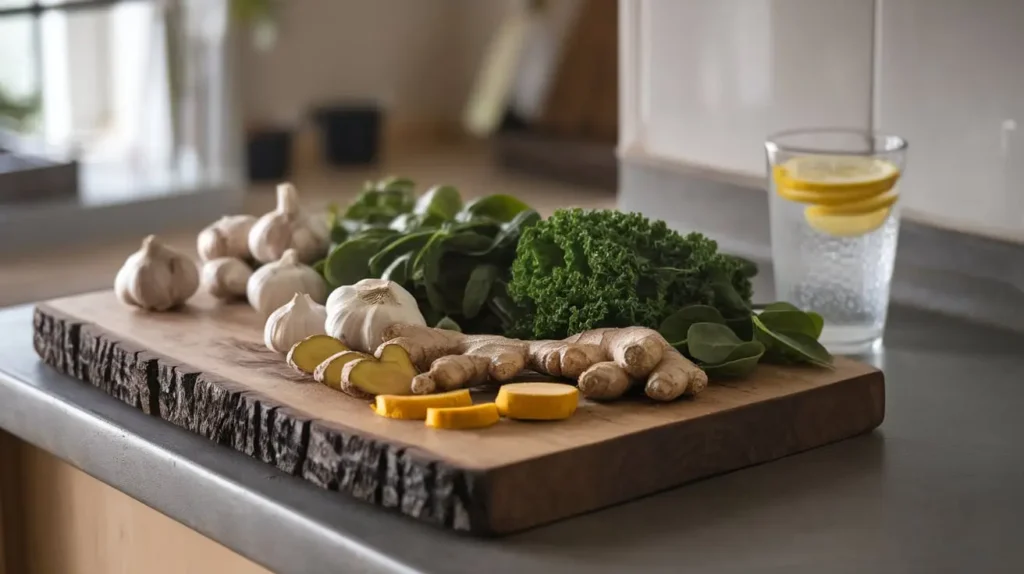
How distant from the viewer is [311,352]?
2.95 feet

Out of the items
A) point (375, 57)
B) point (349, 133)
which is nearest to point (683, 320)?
point (349, 133)

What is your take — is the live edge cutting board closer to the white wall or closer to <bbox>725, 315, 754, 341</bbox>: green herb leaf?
<bbox>725, 315, 754, 341</bbox>: green herb leaf

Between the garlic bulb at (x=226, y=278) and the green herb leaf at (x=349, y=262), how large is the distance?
0.08 m

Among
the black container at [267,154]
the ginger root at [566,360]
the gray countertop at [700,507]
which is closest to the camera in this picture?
the gray countertop at [700,507]

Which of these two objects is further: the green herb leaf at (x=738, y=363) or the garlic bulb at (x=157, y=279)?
the garlic bulb at (x=157, y=279)

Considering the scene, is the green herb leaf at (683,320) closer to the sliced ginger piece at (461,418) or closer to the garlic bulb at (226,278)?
the sliced ginger piece at (461,418)

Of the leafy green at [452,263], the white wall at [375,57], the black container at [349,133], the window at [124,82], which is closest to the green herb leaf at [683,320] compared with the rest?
the leafy green at [452,263]

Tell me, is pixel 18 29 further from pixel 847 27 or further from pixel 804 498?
pixel 804 498

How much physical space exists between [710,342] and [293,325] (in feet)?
0.92

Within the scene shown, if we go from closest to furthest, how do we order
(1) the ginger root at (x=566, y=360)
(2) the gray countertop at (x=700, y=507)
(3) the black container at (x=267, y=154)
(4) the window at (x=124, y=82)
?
(2) the gray countertop at (x=700, y=507) → (1) the ginger root at (x=566, y=360) → (4) the window at (x=124, y=82) → (3) the black container at (x=267, y=154)

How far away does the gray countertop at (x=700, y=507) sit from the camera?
725mm

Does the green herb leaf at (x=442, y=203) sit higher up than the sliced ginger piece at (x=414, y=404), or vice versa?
the green herb leaf at (x=442, y=203)

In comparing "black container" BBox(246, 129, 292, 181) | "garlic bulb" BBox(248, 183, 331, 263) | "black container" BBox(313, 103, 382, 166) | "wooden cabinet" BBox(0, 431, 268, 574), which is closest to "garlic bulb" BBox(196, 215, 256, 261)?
"garlic bulb" BBox(248, 183, 331, 263)

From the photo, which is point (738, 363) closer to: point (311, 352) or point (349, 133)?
point (311, 352)
